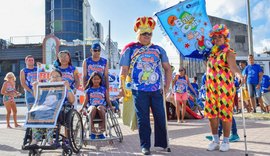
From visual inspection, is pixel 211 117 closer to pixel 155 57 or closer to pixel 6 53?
pixel 155 57

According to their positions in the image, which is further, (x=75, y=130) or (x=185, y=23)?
(x=185, y=23)

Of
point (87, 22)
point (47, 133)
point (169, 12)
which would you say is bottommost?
point (47, 133)

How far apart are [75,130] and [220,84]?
234 cm

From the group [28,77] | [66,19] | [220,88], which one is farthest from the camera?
[66,19]

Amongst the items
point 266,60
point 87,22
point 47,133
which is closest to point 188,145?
point 47,133

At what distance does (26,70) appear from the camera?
24.5 ft

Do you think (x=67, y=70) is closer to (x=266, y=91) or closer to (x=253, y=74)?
(x=253, y=74)

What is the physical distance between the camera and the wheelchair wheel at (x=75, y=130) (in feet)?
14.3

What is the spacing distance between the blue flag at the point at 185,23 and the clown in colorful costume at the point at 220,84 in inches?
86.9

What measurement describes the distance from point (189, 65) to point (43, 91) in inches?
1355

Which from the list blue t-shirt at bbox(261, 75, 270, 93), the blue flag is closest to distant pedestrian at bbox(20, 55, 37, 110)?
the blue flag

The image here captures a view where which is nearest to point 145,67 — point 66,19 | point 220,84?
point 220,84

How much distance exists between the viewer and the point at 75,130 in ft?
16.2

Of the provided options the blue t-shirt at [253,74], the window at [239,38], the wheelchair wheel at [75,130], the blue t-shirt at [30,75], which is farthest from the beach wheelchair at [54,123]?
the window at [239,38]
